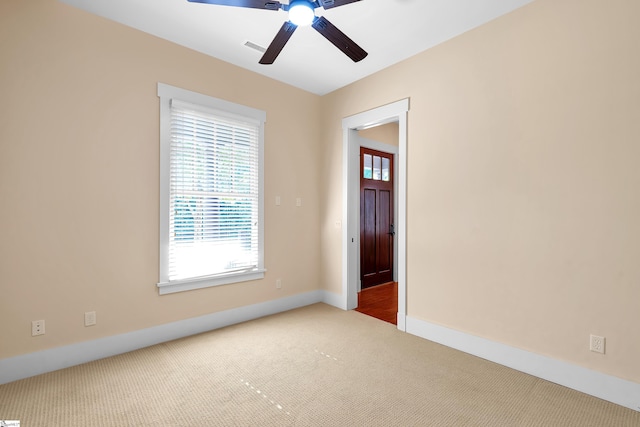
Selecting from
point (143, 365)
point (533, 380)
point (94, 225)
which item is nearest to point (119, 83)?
point (94, 225)

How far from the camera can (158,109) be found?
9.88 feet

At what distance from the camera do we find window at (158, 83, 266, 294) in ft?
10.1

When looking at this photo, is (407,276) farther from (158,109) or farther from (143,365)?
(158,109)

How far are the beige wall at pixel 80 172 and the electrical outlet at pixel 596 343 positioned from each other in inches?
131

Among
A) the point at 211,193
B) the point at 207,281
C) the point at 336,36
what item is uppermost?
the point at 336,36

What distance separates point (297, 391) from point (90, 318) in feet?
6.30

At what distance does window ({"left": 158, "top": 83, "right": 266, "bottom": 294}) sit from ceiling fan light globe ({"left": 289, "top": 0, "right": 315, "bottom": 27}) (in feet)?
5.47

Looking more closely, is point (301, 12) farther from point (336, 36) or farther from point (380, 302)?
point (380, 302)

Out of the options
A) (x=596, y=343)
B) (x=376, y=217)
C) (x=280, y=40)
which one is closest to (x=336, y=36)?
(x=280, y=40)

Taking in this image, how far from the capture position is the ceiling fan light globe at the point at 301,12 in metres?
1.93

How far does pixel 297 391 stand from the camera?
7.26ft

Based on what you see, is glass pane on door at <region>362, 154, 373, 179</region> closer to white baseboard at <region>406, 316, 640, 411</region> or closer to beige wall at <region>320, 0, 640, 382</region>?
beige wall at <region>320, 0, 640, 382</region>

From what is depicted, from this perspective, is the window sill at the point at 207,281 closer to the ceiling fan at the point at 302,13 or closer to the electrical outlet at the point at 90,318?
the electrical outlet at the point at 90,318

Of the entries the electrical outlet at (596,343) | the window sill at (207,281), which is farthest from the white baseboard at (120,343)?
the electrical outlet at (596,343)
